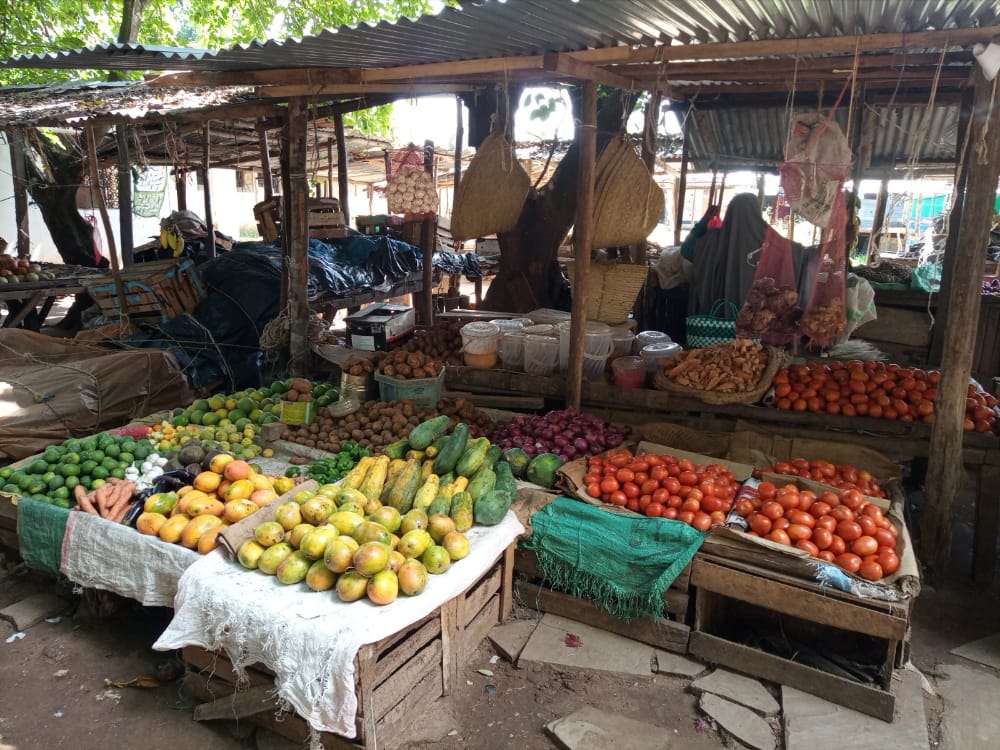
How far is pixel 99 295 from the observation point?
8758mm

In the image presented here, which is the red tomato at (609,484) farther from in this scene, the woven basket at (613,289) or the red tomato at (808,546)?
the woven basket at (613,289)

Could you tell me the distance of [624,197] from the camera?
→ 475 cm

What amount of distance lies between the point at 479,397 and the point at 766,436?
2.27 meters

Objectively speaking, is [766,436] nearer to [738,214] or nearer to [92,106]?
[738,214]

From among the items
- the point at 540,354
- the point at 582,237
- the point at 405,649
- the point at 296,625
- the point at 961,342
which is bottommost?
the point at 405,649

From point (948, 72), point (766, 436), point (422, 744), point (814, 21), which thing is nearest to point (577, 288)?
point (766, 436)

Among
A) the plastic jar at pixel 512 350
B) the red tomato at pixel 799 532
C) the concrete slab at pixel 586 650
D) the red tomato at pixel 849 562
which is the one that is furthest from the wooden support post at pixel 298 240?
the red tomato at pixel 849 562

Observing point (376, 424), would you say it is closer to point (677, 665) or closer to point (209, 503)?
point (209, 503)

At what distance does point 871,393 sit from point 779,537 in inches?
72.3

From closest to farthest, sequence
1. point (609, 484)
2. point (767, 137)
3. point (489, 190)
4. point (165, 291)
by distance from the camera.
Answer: point (609, 484)
point (489, 190)
point (165, 291)
point (767, 137)

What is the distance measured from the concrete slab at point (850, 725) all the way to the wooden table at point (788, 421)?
1.59 metres

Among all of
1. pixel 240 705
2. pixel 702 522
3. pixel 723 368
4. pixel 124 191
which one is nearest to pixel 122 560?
pixel 240 705

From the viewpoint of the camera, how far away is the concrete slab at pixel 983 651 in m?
3.56

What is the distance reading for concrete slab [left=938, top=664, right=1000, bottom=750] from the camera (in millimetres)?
3045
